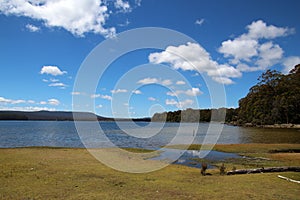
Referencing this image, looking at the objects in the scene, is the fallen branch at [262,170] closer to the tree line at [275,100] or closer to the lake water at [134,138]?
the lake water at [134,138]

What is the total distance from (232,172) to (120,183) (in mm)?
6870

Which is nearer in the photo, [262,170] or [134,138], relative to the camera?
[262,170]

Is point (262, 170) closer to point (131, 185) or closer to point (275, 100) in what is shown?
point (131, 185)

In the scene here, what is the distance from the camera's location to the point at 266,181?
43.2ft

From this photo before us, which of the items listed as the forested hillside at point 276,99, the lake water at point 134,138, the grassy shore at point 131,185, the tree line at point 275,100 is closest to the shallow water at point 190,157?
the grassy shore at point 131,185

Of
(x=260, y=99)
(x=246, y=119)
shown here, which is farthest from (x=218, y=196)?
(x=246, y=119)

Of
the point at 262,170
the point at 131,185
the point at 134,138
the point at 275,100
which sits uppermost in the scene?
the point at 275,100

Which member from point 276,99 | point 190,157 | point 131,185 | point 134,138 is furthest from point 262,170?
point 276,99

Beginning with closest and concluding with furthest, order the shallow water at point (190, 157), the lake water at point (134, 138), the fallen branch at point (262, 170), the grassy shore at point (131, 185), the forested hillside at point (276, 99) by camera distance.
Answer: the grassy shore at point (131, 185)
the fallen branch at point (262, 170)
the shallow water at point (190, 157)
the lake water at point (134, 138)
the forested hillside at point (276, 99)

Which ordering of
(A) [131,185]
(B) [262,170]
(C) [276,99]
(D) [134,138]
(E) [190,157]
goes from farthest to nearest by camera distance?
1. (C) [276,99]
2. (D) [134,138]
3. (E) [190,157]
4. (B) [262,170]
5. (A) [131,185]

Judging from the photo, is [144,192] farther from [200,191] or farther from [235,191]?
[235,191]

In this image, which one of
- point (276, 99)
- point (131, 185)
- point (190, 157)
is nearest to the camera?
point (131, 185)

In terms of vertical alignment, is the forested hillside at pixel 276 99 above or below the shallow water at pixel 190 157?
above

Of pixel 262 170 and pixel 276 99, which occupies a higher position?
pixel 276 99
